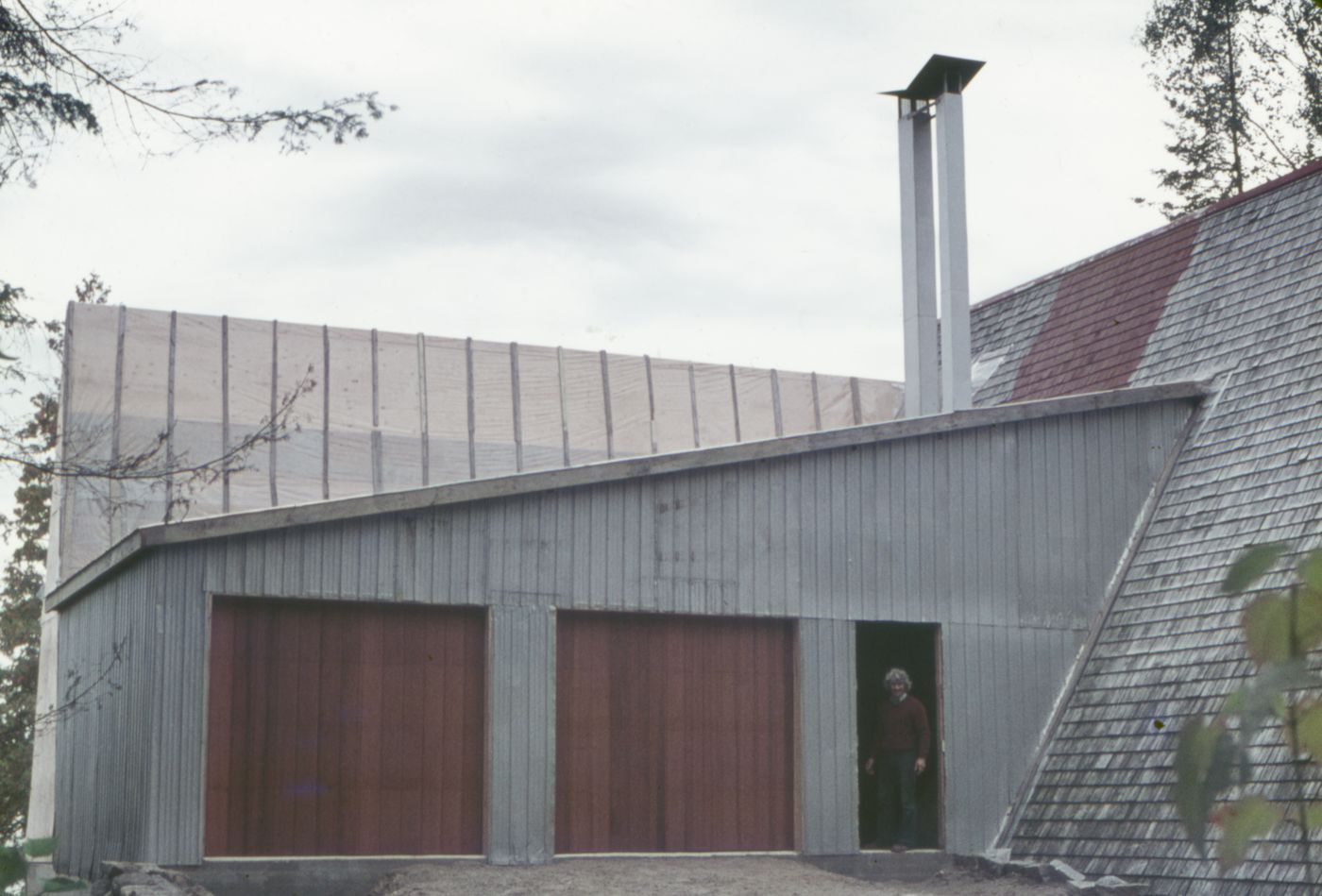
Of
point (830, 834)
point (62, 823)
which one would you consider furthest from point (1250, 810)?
point (62, 823)

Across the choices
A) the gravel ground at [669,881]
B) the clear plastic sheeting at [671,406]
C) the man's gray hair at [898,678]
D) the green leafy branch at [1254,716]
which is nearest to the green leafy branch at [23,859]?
the green leafy branch at [1254,716]

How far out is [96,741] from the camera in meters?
13.9

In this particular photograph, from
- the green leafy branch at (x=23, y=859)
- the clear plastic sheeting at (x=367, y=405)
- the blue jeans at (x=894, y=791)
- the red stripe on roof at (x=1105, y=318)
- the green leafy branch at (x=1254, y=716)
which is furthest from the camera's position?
the clear plastic sheeting at (x=367, y=405)

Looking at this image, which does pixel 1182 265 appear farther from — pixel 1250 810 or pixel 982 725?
pixel 1250 810

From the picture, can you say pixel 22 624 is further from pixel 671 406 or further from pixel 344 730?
pixel 344 730

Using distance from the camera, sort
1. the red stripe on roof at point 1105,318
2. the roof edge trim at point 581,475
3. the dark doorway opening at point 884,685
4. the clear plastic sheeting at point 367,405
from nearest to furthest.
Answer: the roof edge trim at point 581,475, the dark doorway opening at point 884,685, the red stripe on roof at point 1105,318, the clear plastic sheeting at point 367,405

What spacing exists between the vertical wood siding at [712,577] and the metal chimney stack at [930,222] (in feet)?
7.49

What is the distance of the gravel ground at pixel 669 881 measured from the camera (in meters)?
12.1

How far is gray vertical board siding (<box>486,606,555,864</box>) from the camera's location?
13.2 m

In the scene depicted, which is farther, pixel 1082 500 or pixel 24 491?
pixel 24 491

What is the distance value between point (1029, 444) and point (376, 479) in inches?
492

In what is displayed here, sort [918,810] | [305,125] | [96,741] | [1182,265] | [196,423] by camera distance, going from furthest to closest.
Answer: [196,423]
[1182,265]
[918,810]
[96,741]
[305,125]

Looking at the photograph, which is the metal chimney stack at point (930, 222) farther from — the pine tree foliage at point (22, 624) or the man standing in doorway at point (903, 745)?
the pine tree foliage at point (22, 624)

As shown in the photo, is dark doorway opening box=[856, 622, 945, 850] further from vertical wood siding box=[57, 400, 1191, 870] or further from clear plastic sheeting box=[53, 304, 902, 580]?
clear plastic sheeting box=[53, 304, 902, 580]
